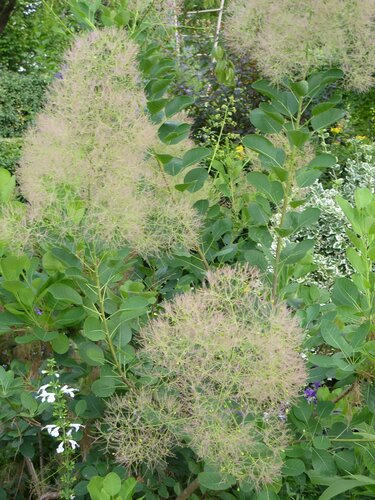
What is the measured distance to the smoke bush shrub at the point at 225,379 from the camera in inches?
55.1

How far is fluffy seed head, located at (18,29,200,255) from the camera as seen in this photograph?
1.53 meters

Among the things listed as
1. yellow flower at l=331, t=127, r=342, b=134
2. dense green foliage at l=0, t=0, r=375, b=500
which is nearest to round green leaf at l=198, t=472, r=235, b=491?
dense green foliage at l=0, t=0, r=375, b=500

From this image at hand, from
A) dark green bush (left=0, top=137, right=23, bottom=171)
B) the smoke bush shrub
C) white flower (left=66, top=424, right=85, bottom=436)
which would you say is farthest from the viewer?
dark green bush (left=0, top=137, right=23, bottom=171)

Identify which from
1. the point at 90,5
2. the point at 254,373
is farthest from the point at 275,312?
the point at 90,5

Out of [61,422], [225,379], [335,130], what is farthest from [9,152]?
[225,379]

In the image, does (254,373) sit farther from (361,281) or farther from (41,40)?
(41,40)

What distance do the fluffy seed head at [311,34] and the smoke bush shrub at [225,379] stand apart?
1.76 ft

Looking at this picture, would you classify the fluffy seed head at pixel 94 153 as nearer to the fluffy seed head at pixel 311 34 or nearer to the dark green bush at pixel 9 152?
the fluffy seed head at pixel 311 34

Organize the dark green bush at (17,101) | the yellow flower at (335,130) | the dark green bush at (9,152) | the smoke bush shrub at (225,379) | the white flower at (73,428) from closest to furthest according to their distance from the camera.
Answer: the smoke bush shrub at (225,379)
the white flower at (73,428)
the yellow flower at (335,130)
the dark green bush at (9,152)
the dark green bush at (17,101)

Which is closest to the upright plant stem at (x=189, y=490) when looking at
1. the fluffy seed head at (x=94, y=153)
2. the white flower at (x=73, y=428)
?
the white flower at (x=73, y=428)

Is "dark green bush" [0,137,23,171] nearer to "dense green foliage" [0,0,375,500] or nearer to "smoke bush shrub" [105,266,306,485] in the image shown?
"dense green foliage" [0,0,375,500]

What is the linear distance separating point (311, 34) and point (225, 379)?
80cm

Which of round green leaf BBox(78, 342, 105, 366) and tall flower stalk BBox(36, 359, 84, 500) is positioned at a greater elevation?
round green leaf BBox(78, 342, 105, 366)

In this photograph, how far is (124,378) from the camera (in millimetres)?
1610
